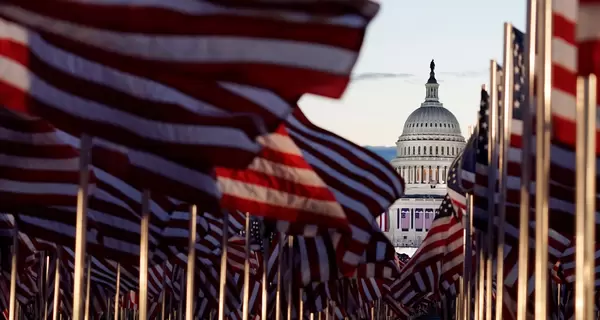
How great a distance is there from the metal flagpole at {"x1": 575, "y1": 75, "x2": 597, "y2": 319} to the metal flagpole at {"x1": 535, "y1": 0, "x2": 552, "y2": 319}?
175 cm

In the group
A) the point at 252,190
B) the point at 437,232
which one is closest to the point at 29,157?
the point at 252,190

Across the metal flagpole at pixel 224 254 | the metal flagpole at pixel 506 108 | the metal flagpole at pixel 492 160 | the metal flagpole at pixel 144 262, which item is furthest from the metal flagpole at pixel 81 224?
the metal flagpole at pixel 492 160

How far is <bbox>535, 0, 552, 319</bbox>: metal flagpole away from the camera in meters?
17.4

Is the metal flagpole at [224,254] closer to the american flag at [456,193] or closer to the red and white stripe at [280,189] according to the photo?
the red and white stripe at [280,189]

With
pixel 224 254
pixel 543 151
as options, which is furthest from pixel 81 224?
pixel 224 254

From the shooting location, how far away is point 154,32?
1383cm

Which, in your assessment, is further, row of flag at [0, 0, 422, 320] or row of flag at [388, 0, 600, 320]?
row of flag at [388, 0, 600, 320]

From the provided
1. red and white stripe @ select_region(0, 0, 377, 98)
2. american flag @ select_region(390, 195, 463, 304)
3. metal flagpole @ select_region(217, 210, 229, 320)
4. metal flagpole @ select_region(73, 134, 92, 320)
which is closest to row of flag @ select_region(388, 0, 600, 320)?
red and white stripe @ select_region(0, 0, 377, 98)

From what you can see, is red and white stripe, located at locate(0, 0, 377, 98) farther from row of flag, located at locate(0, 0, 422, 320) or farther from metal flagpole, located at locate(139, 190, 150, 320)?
metal flagpole, located at locate(139, 190, 150, 320)

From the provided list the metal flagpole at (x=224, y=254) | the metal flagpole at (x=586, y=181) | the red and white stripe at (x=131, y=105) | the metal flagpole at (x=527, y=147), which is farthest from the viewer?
the metal flagpole at (x=224, y=254)

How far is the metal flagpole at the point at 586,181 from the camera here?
1522 cm

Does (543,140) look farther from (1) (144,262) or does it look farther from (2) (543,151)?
(1) (144,262)

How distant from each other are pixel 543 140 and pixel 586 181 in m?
2.15

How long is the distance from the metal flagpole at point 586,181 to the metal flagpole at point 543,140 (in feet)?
5.75
